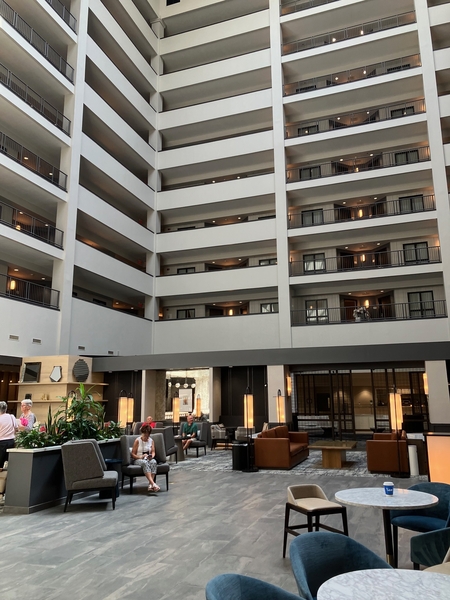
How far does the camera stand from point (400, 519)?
4.92 meters

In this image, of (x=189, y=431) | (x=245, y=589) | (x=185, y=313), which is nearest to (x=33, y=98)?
(x=185, y=313)

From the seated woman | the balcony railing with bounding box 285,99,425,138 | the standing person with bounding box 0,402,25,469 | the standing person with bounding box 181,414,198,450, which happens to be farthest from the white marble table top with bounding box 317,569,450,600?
the balcony railing with bounding box 285,99,425,138

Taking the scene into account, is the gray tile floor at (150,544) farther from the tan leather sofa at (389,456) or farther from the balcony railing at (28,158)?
the balcony railing at (28,158)

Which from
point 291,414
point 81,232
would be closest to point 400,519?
point 291,414

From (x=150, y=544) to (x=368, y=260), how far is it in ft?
63.9

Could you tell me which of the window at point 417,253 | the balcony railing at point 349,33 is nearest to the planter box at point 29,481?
the window at point 417,253

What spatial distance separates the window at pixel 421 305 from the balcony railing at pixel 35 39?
56.8ft

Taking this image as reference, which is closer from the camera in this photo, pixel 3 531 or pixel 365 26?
pixel 3 531

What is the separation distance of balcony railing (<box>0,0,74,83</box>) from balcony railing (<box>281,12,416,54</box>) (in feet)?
36.0

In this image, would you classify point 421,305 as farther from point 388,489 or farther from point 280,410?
point 388,489

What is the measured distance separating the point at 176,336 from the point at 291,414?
7.21 metres

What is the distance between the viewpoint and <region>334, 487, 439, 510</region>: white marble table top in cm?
441

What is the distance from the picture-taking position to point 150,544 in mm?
5754

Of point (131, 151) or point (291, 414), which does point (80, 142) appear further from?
point (291, 414)
